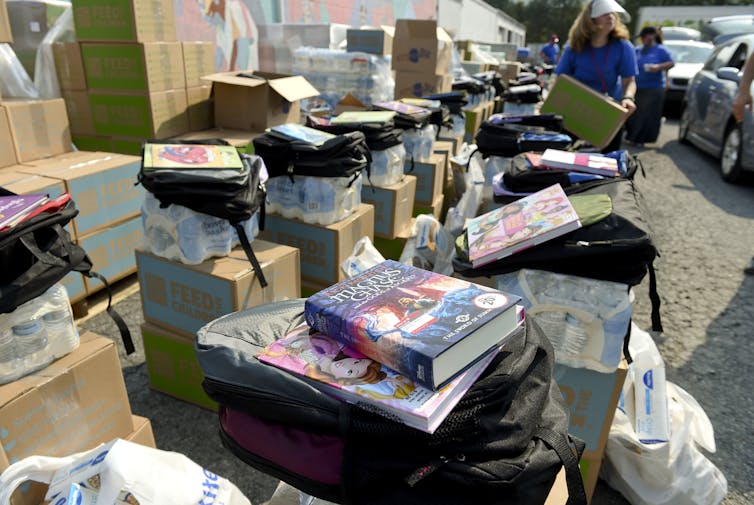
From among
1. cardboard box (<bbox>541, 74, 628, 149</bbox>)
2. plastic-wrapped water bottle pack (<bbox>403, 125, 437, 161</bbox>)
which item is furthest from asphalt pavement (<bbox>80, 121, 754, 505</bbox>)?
plastic-wrapped water bottle pack (<bbox>403, 125, 437, 161</bbox>)

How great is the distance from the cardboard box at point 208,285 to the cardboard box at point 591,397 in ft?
3.64

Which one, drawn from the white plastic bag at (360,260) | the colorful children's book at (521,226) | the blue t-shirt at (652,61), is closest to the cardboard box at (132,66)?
the white plastic bag at (360,260)

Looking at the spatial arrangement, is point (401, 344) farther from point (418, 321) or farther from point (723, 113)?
point (723, 113)

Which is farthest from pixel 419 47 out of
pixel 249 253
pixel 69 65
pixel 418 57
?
pixel 249 253

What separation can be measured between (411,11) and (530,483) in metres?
12.6

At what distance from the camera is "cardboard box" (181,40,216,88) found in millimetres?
3346

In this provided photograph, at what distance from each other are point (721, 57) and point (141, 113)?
649 cm

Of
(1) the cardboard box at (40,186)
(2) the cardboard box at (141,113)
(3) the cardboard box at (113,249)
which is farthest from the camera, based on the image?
(2) the cardboard box at (141,113)

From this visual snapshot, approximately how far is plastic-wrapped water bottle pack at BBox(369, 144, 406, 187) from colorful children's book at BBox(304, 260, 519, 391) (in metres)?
1.90

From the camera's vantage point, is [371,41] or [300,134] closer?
[300,134]

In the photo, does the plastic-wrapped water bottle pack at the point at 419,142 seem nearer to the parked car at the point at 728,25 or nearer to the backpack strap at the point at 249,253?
the backpack strap at the point at 249,253

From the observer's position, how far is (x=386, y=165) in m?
2.86

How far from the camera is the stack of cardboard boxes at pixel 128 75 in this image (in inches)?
120

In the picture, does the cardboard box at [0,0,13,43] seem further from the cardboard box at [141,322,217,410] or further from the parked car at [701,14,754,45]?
the parked car at [701,14,754,45]
